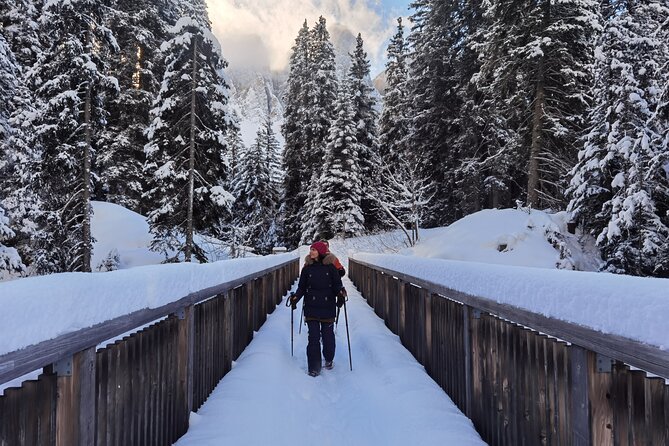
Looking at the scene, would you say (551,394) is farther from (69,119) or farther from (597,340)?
(69,119)

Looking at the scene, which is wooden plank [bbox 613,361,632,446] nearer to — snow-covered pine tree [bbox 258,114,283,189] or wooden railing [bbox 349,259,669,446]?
wooden railing [bbox 349,259,669,446]

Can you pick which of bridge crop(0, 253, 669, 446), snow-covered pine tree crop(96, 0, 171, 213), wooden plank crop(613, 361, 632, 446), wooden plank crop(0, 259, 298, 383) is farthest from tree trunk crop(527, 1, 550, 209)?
snow-covered pine tree crop(96, 0, 171, 213)

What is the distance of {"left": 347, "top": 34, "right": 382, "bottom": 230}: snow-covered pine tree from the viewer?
→ 39.4 metres

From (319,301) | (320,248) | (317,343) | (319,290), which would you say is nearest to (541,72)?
(320,248)

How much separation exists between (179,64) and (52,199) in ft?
26.6

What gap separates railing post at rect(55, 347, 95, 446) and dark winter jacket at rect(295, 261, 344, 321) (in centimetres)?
444

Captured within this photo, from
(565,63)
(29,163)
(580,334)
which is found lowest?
(580,334)

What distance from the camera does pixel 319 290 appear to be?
6.73m

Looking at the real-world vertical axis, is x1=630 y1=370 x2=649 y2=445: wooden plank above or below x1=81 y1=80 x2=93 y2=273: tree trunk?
below

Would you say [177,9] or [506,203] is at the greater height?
[177,9]

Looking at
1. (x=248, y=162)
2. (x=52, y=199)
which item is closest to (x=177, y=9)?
(x=248, y=162)

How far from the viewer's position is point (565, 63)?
1886 centimetres

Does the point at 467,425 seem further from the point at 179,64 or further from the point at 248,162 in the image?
the point at 248,162

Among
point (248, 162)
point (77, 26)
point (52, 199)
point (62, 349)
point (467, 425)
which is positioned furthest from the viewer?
point (248, 162)
